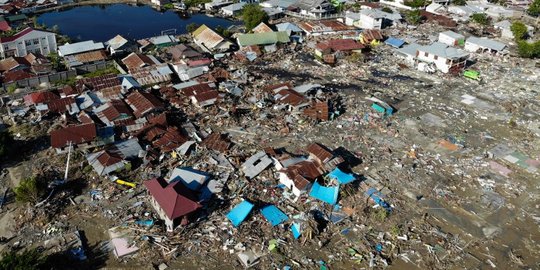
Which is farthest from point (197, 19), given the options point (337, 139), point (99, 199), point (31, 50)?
point (99, 199)

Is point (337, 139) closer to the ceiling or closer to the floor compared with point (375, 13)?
closer to the floor

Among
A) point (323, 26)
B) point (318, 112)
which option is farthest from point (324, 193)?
point (323, 26)

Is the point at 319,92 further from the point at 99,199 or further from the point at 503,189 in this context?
the point at 99,199

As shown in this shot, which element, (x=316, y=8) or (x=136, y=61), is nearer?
(x=136, y=61)

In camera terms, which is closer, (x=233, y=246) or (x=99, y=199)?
(x=233, y=246)

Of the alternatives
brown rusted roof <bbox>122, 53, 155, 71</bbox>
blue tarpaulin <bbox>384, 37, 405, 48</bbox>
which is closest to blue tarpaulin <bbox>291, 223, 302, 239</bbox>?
brown rusted roof <bbox>122, 53, 155, 71</bbox>

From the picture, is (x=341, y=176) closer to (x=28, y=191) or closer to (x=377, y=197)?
(x=377, y=197)
